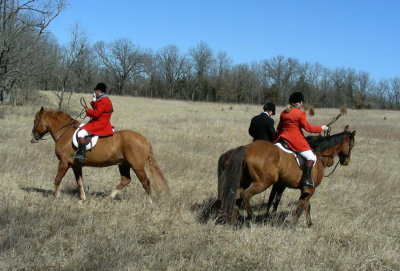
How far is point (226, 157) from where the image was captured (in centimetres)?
679

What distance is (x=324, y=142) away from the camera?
298 inches

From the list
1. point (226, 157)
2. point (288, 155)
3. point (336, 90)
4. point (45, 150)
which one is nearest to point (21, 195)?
point (226, 157)

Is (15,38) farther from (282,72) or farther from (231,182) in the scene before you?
(282,72)

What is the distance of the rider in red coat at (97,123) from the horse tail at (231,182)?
2664 mm

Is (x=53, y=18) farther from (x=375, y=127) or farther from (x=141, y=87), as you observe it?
(x=141, y=87)

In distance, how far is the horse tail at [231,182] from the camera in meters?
6.39

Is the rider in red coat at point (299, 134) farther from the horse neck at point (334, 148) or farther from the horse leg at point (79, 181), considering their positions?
the horse leg at point (79, 181)

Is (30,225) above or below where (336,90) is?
below

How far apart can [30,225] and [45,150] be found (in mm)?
8848

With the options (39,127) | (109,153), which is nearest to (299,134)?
(109,153)

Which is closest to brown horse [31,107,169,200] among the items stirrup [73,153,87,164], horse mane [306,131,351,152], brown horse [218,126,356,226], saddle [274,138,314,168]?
stirrup [73,153,87,164]

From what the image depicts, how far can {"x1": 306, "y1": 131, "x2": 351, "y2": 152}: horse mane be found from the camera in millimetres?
7535

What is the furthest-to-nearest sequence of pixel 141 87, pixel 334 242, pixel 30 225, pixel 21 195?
pixel 141 87 < pixel 21 195 < pixel 334 242 < pixel 30 225

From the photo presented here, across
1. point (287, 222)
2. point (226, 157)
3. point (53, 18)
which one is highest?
point (53, 18)
